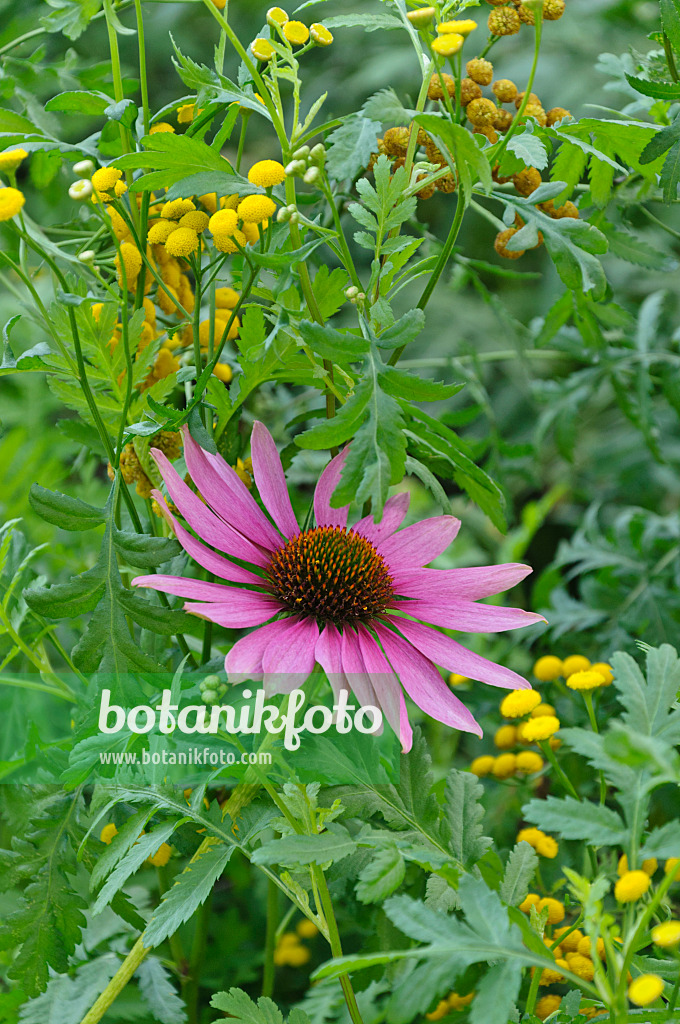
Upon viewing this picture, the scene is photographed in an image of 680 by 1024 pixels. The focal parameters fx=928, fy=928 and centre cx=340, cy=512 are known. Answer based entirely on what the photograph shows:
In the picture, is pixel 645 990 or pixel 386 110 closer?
pixel 645 990

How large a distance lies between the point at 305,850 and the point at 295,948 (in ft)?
1.21

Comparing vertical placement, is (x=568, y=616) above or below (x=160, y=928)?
below

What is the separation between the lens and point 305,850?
362 mm

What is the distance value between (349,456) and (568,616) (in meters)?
0.46

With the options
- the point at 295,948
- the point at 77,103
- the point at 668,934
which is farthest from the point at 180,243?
the point at 295,948

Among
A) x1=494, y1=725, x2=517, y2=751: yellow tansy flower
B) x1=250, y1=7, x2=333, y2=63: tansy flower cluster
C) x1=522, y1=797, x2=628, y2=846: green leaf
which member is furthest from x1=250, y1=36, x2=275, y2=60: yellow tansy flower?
x1=494, y1=725, x2=517, y2=751: yellow tansy flower

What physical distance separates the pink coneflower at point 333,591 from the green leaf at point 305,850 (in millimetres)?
52

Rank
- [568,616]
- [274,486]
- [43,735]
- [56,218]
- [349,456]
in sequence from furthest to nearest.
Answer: [56,218], [568,616], [43,735], [274,486], [349,456]

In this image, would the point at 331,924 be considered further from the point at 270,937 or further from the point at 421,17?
A: the point at 421,17

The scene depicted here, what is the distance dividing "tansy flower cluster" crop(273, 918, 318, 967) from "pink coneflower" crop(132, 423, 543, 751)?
304mm

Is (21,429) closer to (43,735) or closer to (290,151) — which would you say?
(43,735)

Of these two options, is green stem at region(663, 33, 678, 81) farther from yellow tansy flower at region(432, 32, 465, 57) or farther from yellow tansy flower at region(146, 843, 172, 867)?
yellow tansy flower at region(146, 843, 172, 867)

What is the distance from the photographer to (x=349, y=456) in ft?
1.21

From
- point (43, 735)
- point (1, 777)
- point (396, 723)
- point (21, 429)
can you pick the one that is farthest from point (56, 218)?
point (396, 723)
